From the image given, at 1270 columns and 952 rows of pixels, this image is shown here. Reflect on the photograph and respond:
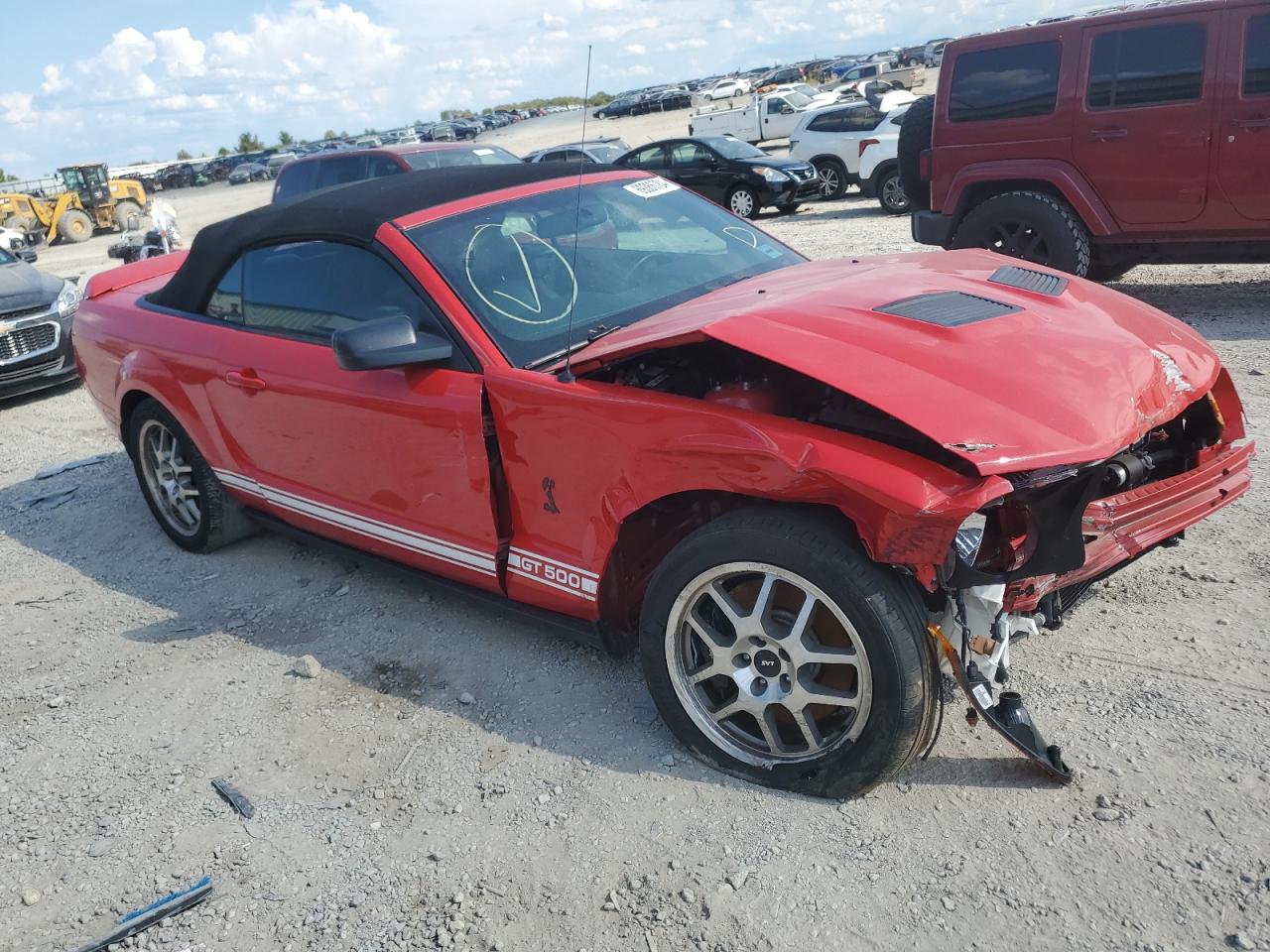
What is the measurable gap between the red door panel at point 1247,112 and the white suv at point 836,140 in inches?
369

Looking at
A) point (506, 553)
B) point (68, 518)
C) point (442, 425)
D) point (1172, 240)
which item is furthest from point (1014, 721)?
point (1172, 240)

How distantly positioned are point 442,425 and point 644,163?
566 inches

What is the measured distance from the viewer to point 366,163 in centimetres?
1215

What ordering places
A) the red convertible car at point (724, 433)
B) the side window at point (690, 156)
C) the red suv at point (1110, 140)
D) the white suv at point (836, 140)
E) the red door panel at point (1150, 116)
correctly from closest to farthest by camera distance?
the red convertible car at point (724, 433)
the red suv at point (1110, 140)
the red door panel at point (1150, 116)
the side window at point (690, 156)
the white suv at point (836, 140)

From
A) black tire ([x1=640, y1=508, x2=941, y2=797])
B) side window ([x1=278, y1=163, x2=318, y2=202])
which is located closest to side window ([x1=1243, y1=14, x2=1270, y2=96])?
black tire ([x1=640, y1=508, x2=941, y2=797])

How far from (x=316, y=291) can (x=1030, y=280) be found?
2.63m

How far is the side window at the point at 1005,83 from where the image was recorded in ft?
24.5

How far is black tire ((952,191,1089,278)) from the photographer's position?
744 cm

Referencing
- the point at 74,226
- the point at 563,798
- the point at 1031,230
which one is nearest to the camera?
the point at 563,798

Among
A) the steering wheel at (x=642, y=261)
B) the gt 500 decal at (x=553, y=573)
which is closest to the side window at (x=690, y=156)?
the steering wheel at (x=642, y=261)

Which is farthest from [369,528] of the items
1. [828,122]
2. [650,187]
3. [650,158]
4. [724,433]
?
[828,122]

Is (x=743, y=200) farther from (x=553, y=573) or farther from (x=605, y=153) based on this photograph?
(x=553, y=573)

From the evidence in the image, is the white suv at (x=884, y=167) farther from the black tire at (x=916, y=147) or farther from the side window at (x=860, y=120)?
the black tire at (x=916, y=147)

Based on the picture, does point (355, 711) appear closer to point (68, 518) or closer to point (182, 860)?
point (182, 860)
